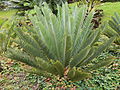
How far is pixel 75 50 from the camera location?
2.77m

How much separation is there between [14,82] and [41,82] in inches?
17.7

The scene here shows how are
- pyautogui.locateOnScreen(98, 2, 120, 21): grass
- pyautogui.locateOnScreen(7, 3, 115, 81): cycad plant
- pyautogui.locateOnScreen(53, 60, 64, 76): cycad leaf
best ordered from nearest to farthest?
pyautogui.locateOnScreen(53, 60, 64, 76): cycad leaf, pyautogui.locateOnScreen(7, 3, 115, 81): cycad plant, pyautogui.locateOnScreen(98, 2, 120, 21): grass

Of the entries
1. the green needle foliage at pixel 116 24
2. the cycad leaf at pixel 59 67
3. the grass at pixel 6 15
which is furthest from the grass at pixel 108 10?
the cycad leaf at pixel 59 67

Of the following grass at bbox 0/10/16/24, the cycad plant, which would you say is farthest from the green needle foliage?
grass at bbox 0/10/16/24

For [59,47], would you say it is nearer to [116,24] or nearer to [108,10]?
[116,24]

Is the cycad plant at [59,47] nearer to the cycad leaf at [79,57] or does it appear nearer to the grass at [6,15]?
the cycad leaf at [79,57]

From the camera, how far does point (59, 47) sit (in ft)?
8.49

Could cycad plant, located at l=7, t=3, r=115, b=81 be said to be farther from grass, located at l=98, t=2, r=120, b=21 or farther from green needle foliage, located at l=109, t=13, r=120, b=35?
grass, located at l=98, t=2, r=120, b=21

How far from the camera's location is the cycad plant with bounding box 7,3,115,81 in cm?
240

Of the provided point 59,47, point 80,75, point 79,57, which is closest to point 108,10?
point 59,47

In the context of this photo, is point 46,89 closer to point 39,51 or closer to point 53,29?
point 39,51

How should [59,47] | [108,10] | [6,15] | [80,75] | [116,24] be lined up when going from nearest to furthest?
[80,75], [59,47], [116,24], [108,10], [6,15]

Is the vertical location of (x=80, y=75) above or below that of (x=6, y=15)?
above

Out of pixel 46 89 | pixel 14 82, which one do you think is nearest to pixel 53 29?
pixel 46 89
